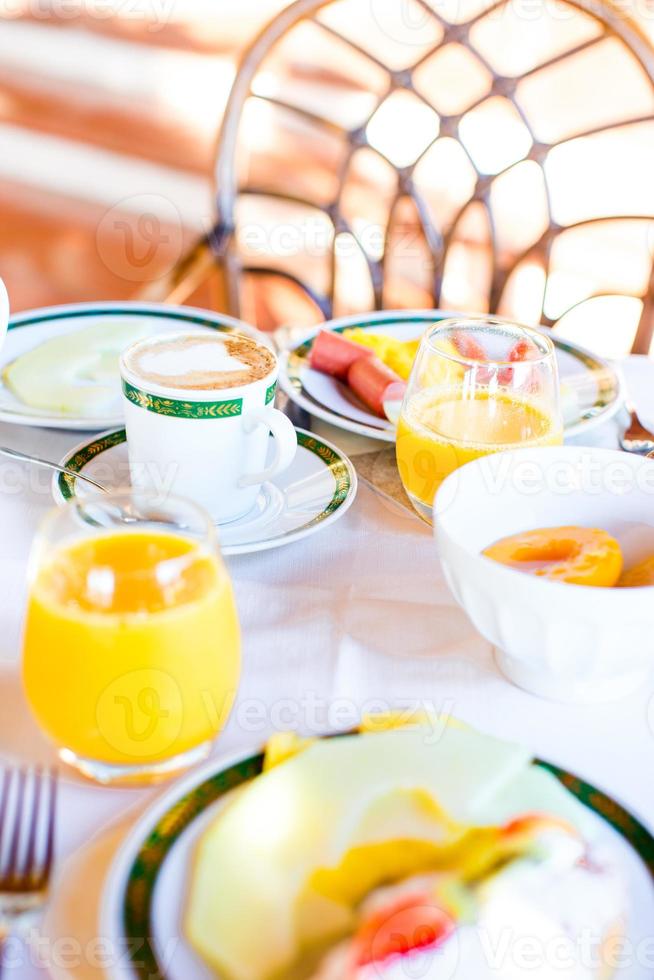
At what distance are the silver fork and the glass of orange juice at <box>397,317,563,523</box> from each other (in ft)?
1.19

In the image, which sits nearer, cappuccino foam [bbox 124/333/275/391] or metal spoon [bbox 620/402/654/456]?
cappuccino foam [bbox 124/333/275/391]

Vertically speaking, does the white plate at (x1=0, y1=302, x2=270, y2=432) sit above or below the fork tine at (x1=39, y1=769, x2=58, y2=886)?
above

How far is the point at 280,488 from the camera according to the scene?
0.79m

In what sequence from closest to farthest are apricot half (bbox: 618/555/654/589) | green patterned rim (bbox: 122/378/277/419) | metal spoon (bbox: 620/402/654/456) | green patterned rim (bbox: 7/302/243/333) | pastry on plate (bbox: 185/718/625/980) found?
1. pastry on plate (bbox: 185/718/625/980)
2. apricot half (bbox: 618/555/654/589)
3. green patterned rim (bbox: 122/378/277/419)
4. metal spoon (bbox: 620/402/654/456)
5. green patterned rim (bbox: 7/302/243/333)

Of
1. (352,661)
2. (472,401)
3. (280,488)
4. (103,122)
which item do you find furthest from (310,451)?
(103,122)

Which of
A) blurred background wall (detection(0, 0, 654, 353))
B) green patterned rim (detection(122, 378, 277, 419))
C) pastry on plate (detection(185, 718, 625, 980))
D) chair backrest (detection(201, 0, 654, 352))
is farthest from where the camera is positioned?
blurred background wall (detection(0, 0, 654, 353))

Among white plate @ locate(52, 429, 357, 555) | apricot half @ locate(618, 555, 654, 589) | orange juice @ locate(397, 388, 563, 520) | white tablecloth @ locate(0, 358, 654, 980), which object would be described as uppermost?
orange juice @ locate(397, 388, 563, 520)

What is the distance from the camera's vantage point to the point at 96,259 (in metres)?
3.04

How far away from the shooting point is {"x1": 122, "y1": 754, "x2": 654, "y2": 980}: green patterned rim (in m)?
0.38

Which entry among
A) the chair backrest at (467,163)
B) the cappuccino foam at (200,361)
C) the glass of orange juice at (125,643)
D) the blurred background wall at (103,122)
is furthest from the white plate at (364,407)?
the blurred background wall at (103,122)

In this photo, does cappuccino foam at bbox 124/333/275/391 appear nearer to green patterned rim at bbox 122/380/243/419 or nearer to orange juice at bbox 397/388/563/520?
green patterned rim at bbox 122/380/243/419

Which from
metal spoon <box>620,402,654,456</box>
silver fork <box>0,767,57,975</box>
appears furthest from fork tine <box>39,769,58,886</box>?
metal spoon <box>620,402,654,456</box>

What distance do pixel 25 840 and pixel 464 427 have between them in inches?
16.8

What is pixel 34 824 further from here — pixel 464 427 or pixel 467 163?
pixel 467 163
